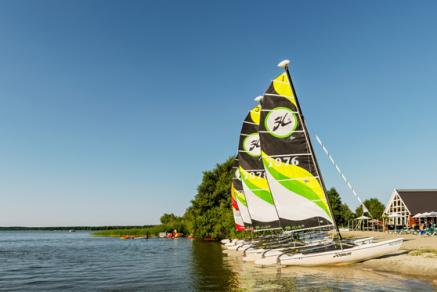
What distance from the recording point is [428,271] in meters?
20.0

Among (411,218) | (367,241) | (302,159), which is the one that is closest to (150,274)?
(302,159)

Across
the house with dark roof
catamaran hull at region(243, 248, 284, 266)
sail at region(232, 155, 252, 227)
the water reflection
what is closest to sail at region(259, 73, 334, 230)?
catamaran hull at region(243, 248, 284, 266)

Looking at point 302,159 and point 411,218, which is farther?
point 411,218

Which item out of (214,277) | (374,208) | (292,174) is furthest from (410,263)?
(374,208)

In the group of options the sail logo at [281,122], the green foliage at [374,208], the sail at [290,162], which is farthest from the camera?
the green foliage at [374,208]

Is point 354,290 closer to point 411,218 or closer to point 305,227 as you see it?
point 305,227

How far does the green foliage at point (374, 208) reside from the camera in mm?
105244

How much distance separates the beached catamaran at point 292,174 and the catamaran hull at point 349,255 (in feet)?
0.21

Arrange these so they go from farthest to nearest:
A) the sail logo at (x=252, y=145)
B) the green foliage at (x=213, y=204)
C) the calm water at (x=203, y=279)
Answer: the green foliage at (x=213, y=204), the sail logo at (x=252, y=145), the calm water at (x=203, y=279)

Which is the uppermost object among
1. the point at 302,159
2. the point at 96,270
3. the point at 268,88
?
the point at 268,88

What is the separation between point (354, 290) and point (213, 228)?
50708 millimetres

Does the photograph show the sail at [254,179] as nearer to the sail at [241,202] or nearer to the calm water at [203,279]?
the sail at [241,202]

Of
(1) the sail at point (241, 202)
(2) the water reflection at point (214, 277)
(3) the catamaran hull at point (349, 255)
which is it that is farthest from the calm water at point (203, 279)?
(1) the sail at point (241, 202)

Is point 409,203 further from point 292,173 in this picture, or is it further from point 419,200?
point 292,173
